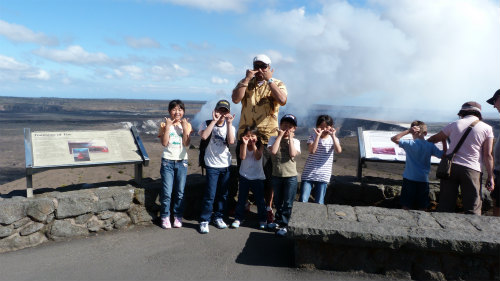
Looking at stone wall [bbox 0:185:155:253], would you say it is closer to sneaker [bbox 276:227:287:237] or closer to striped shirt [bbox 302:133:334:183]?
sneaker [bbox 276:227:287:237]

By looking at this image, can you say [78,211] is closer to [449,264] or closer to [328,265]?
[328,265]

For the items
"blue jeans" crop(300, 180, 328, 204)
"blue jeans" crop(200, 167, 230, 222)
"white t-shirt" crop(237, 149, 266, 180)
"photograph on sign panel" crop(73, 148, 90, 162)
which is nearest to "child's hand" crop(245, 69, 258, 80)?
"white t-shirt" crop(237, 149, 266, 180)

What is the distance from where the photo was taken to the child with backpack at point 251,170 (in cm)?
451

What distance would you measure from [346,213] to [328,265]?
0.62 meters

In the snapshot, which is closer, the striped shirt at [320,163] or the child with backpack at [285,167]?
the child with backpack at [285,167]

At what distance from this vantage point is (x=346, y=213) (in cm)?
397

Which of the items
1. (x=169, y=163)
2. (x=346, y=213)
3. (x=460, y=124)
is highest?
(x=460, y=124)

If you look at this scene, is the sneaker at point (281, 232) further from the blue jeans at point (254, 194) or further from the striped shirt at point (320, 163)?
the striped shirt at point (320, 163)

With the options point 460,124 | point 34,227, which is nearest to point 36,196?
point 34,227

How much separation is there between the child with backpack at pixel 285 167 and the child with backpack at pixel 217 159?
22.1 inches

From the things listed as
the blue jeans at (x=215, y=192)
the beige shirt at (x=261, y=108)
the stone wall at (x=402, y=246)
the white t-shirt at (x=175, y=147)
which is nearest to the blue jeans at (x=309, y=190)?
the beige shirt at (x=261, y=108)

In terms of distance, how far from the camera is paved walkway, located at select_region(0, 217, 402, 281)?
353 centimetres

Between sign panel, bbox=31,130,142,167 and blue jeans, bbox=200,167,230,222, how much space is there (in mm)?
1076

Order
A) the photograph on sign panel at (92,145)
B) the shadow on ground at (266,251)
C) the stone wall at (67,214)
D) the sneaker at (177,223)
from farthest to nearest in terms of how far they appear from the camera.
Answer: the photograph on sign panel at (92,145) → the sneaker at (177,223) → the stone wall at (67,214) → the shadow on ground at (266,251)
